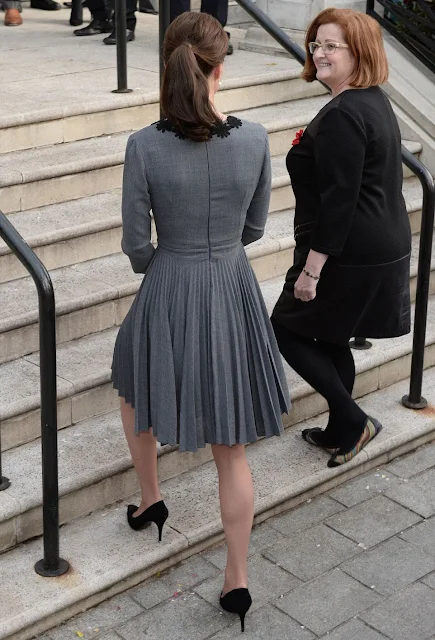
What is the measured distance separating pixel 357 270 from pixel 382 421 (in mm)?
1004

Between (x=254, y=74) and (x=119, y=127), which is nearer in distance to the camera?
(x=119, y=127)

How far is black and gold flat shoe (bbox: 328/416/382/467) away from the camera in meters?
4.48

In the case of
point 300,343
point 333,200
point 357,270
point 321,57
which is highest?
point 321,57

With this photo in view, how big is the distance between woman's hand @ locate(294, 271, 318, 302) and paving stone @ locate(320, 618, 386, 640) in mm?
1189

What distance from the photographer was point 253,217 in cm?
367

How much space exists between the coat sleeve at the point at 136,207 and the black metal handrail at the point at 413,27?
3.60m

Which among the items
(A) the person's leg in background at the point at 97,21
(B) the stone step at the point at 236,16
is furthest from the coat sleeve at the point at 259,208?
(B) the stone step at the point at 236,16

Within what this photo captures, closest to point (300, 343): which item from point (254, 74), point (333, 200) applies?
point (333, 200)

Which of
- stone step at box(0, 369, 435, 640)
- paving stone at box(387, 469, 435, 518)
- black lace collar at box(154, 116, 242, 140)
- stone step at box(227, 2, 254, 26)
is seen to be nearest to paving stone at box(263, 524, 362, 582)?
stone step at box(0, 369, 435, 640)

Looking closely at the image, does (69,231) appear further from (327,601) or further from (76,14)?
(76,14)

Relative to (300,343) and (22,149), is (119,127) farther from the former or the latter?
(300,343)

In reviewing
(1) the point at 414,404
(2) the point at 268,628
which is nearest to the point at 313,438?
(1) the point at 414,404

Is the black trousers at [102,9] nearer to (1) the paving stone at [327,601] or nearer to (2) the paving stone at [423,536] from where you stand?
(2) the paving stone at [423,536]

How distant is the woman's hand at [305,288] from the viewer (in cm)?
410
